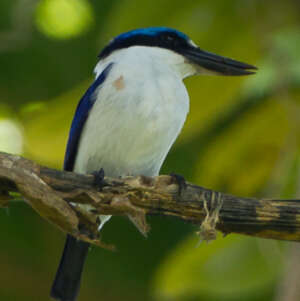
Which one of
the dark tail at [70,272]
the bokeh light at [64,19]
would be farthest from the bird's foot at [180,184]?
the bokeh light at [64,19]

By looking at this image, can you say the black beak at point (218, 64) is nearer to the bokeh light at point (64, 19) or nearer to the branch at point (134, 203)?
the branch at point (134, 203)

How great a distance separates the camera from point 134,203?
3029 millimetres

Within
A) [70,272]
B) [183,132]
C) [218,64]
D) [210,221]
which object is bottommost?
[70,272]

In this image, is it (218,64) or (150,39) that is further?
(150,39)

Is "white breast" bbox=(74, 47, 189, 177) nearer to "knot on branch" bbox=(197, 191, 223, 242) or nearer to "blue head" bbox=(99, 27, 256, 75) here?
"blue head" bbox=(99, 27, 256, 75)

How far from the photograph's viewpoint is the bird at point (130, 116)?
12.6ft

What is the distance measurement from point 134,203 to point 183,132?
187 centimetres

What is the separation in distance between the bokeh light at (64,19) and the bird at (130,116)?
1.74 meters

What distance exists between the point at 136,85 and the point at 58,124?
1.11 meters

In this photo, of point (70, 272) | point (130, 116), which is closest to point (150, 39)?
point (130, 116)

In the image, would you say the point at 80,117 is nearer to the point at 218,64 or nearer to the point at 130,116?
the point at 130,116

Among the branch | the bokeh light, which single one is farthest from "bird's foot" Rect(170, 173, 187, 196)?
the bokeh light

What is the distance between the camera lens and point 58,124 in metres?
4.91

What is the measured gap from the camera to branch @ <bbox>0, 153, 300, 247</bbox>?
2889 mm
